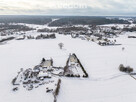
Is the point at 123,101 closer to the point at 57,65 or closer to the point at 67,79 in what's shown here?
the point at 67,79

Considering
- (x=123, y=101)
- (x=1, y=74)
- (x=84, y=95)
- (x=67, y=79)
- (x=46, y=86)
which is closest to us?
(x=123, y=101)

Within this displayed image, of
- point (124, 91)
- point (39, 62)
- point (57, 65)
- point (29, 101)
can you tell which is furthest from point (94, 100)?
point (39, 62)

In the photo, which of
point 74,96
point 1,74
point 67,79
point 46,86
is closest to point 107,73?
point 67,79

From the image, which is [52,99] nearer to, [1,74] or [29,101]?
[29,101]

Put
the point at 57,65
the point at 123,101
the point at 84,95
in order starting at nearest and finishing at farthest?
the point at 123,101
the point at 84,95
the point at 57,65

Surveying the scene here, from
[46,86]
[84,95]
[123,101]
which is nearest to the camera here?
[123,101]

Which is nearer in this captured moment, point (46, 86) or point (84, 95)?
point (84, 95)

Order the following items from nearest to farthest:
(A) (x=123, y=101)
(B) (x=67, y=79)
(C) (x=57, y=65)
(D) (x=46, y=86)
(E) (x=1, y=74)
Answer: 1. (A) (x=123, y=101)
2. (D) (x=46, y=86)
3. (B) (x=67, y=79)
4. (E) (x=1, y=74)
5. (C) (x=57, y=65)

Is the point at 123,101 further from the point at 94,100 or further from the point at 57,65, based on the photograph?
the point at 57,65

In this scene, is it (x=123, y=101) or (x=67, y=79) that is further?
(x=67, y=79)
